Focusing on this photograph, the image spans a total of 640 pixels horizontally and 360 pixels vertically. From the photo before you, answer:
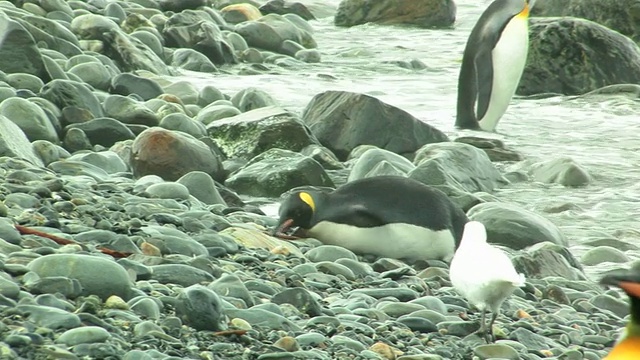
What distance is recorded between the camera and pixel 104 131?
786 cm

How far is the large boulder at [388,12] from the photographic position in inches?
727

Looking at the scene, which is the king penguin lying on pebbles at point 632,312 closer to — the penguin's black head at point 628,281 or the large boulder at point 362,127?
the penguin's black head at point 628,281

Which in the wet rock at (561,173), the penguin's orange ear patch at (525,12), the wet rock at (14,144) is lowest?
the wet rock at (561,173)

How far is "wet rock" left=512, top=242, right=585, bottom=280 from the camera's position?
6.19 metres

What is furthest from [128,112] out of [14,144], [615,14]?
[615,14]

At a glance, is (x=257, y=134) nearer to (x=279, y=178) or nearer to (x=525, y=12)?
(x=279, y=178)

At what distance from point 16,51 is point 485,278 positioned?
195 inches

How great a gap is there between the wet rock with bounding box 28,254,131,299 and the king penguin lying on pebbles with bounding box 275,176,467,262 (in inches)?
93.4

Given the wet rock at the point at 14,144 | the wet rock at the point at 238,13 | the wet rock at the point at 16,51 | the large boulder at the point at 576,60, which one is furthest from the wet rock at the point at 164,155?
the wet rock at the point at 238,13

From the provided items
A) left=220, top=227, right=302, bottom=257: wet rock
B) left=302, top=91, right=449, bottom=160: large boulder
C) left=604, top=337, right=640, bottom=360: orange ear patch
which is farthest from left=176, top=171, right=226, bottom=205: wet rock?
left=604, top=337, right=640, bottom=360: orange ear patch

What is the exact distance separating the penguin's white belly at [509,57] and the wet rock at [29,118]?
5911mm

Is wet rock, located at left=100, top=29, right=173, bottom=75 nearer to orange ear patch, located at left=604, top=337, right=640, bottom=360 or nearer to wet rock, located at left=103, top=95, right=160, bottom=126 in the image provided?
wet rock, located at left=103, top=95, right=160, bottom=126

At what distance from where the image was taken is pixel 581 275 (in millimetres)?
6395

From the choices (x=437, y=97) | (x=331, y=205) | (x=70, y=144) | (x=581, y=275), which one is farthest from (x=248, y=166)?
(x=437, y=97)
